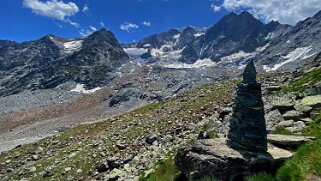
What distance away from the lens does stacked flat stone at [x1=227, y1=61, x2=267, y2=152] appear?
1789 cm

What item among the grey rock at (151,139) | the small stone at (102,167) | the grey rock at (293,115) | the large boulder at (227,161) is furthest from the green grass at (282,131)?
the small stone at (102,167)

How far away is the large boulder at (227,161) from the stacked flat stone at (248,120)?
44 centimetres

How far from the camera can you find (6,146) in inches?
3499

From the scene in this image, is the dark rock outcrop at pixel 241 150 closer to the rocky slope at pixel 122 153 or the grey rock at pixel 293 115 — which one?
the grey rock at pixel 293 115

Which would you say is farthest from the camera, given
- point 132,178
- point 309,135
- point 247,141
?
point 132,178

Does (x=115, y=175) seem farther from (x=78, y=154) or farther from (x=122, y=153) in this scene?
(x=78, y=154)

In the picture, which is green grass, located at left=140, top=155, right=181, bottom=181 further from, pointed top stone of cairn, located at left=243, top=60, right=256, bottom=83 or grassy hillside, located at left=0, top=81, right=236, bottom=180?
grassy hillside, located at left=0, top=81, right=236, bottom=180

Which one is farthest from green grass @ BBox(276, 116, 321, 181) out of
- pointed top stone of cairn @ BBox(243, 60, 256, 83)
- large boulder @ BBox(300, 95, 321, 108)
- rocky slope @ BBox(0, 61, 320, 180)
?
large boulder @ BBox(300, 95, 321, 108)

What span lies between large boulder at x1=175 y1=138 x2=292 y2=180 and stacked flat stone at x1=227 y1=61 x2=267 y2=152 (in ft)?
1.46

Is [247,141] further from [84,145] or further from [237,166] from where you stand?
[84,145]

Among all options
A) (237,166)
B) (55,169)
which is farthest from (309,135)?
(55,169)

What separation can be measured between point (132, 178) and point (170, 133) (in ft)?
34.0

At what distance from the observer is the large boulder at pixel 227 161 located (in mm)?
16750

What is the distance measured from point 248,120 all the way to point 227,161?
7.46 feet
